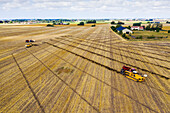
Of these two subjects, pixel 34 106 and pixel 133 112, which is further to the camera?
pixel 34 106

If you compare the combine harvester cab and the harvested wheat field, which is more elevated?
the combine harvester cab

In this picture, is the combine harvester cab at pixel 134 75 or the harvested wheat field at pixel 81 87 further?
the combine harvester cab at pixel 134 75

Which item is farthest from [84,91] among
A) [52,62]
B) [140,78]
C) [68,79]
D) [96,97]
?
[52,62]

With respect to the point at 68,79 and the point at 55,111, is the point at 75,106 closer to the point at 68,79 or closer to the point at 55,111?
the point at 55,111

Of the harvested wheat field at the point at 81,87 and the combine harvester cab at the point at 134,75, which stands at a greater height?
the combine harvester cab at the point at 134,75

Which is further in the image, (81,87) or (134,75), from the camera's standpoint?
(134,75)

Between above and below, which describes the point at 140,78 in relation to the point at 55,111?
above

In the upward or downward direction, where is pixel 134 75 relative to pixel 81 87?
upward

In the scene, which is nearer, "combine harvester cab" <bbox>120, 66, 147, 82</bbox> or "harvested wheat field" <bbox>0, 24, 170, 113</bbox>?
"harvested wheat field" <bbox>0, 24, 170, 113</bbox>

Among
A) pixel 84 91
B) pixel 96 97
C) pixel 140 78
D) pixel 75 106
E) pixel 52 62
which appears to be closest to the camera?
pixel 75 106

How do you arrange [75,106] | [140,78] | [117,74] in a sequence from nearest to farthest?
[75,106], [140,78], [117,74]

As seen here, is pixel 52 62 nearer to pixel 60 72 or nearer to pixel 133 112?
pixel 60 72
